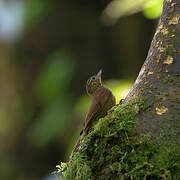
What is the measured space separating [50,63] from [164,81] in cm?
514

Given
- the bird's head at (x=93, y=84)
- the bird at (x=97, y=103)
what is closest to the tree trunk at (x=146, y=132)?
the bird at (x=97, y=103)

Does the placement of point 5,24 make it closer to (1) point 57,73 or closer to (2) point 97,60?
(1) point 57,73

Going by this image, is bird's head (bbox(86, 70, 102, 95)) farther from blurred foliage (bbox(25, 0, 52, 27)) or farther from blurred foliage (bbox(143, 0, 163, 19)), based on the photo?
blurred foliage (bbox(25, 0, 52, 27))

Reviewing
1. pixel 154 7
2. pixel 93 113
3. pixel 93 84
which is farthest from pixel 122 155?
pixel 154 7

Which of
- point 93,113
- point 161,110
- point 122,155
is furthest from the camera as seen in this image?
point 93,113

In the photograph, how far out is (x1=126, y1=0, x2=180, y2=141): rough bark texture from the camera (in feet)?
6.00

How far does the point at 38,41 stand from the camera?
800cm

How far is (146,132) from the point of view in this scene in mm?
1810

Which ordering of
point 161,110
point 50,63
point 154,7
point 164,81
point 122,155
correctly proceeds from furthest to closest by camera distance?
1. point 50,63
2. point 154,7
3. point 164,81
4. point 161,110
5. point 122,155

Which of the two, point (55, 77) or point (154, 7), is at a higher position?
point (154, 7)

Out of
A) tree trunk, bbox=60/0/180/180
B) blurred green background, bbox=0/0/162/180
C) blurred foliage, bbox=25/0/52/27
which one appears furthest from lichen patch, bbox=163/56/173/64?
blurred foliage, bbox=25/0/52/27

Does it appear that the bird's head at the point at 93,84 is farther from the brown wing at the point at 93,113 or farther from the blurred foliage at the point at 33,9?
the blurred foliage at the point at 33,9

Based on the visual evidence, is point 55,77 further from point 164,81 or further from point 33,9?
point 164,81

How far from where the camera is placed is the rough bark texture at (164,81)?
6.00 ft
